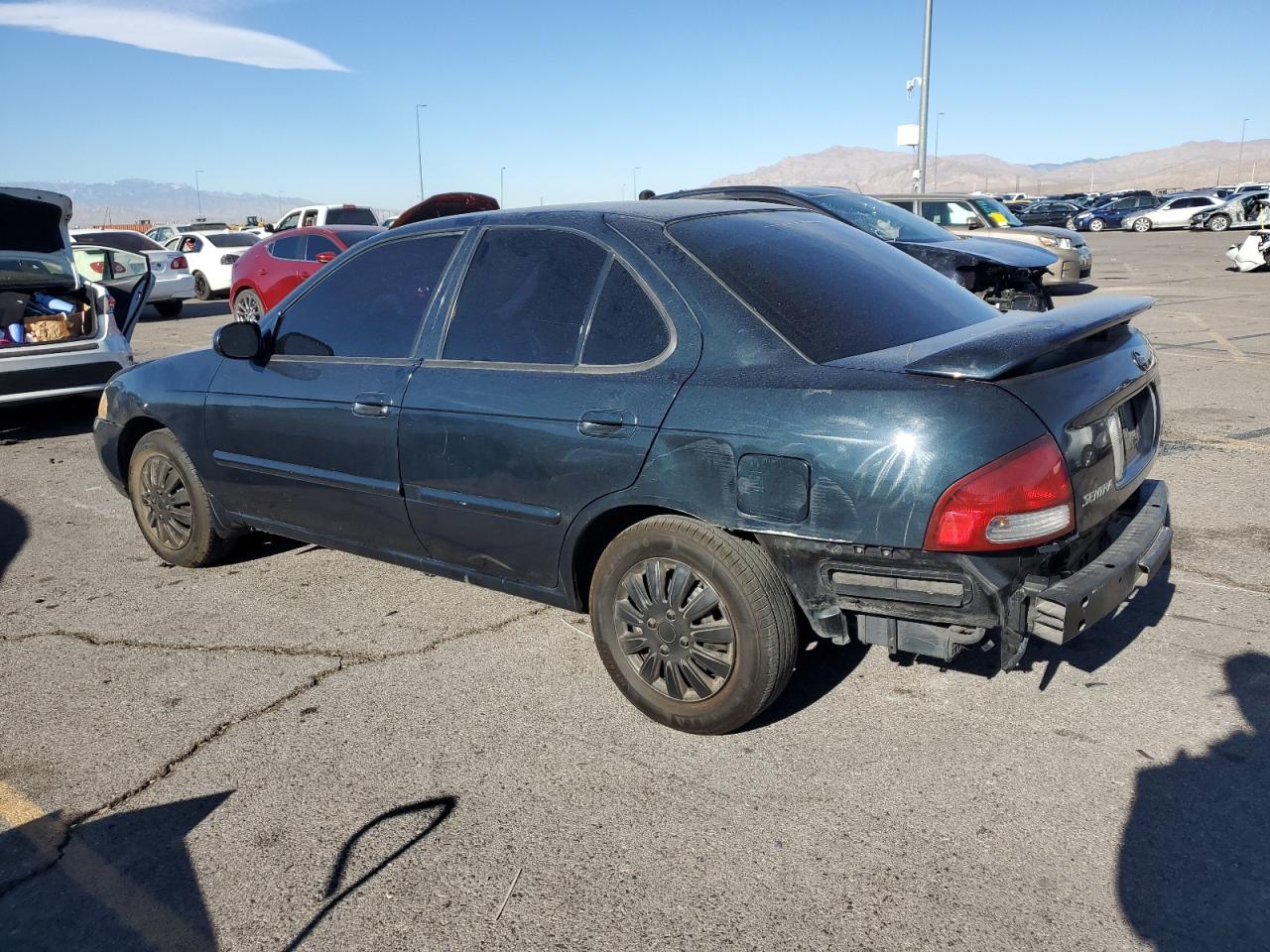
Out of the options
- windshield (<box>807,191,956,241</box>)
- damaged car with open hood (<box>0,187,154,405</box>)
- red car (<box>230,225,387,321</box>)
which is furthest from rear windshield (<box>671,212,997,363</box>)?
red car (<box>230,225,387,321</box>)

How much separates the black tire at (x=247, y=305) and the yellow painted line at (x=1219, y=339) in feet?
39.8

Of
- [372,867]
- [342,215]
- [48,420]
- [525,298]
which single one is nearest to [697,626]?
[372,867]

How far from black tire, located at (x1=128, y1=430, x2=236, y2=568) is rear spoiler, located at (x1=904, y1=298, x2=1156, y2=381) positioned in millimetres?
3438

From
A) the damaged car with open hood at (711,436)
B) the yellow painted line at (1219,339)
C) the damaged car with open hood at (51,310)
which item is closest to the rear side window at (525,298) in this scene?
the damaged car with open hood at (711,436)

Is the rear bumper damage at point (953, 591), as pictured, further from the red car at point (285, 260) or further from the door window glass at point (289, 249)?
the door window glass at point (289, 249)

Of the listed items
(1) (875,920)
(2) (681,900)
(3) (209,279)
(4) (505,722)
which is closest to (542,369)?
(4) (505,722)

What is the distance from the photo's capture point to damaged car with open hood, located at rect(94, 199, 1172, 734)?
9.21ft

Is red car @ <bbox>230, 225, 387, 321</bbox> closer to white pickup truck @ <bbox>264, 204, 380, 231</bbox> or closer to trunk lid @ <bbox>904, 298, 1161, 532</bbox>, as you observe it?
white pickup truck @ <bbox>264, 204, 380, 231</bbox>

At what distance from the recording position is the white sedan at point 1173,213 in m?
41.0

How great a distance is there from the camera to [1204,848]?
2.63 meters

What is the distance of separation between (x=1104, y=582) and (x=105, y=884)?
2.77m

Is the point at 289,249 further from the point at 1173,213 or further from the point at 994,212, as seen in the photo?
the point at 1173,213

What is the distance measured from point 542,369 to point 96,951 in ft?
6.72

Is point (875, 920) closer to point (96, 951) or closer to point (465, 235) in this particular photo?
point (96, 951)
